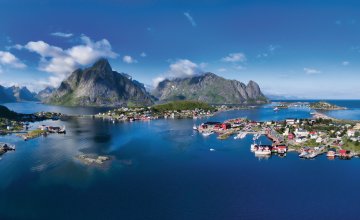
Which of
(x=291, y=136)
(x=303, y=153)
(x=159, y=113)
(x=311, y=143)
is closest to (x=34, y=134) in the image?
(x=291, y=136)

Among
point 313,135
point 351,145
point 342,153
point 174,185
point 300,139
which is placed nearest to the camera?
point 174,185

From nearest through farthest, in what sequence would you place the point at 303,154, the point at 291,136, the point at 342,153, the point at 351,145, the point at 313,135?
the point at 342,153 → the point at 303,154 → the point at 351,145 → the point at 313,135 → the point at 291,136

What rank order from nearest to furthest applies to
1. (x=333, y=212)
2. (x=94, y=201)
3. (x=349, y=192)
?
(x=333, y=212) < (x=94, y=201) < (x=349, y=192)

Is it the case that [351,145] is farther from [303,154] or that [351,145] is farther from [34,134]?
[34,134]

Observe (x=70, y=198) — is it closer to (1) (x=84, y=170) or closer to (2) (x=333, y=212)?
(1) (x=84, y=170)

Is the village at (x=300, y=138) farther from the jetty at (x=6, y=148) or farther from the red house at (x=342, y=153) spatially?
the jetty at (x=6, y=148)

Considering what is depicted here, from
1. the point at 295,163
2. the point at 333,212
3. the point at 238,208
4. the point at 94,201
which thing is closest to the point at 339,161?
the point at 295,163

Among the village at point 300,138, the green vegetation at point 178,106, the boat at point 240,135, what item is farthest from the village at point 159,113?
the boat at point 240,135

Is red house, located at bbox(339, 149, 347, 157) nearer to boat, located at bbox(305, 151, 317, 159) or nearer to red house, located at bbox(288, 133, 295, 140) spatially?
boat, located at bbox(305, 151, 317, 159)
